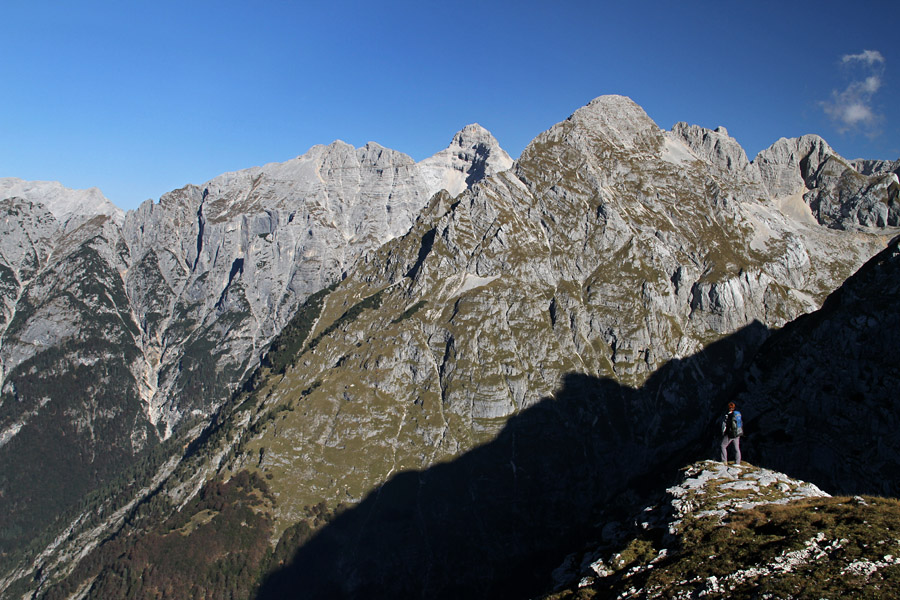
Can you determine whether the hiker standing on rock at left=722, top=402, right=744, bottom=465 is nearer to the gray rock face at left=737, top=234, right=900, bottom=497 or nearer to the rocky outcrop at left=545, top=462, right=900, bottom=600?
the rocky outcrop at left=545, top=462, right=900, bottom=600

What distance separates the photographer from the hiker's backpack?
46969 millimetres

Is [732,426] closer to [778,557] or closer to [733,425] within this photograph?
[733,425]

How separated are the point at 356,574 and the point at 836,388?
167 m

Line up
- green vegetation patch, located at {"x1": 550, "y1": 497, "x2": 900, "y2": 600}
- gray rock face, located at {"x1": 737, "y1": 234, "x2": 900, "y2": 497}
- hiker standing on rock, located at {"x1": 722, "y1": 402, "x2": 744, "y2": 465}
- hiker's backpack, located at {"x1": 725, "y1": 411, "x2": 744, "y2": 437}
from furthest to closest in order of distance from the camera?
gray rock face, located at {"x1": 737, "y1": 234, "x2": 900, "y2": 497}
hiker's backpack, located at {"x1": 725, "y1": 411, "x2": 744, "y2": 437}
hiker standing on rock, located at {"x1": 722, "y1": 402, "x2": 744, "y2": 465}
green vegetation patch, located at {"x1": 550, "y1": 497, "x2": 900, "y2": 600}

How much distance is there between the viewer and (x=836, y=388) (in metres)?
104

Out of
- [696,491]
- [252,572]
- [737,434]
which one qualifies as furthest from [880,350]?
[252,572]

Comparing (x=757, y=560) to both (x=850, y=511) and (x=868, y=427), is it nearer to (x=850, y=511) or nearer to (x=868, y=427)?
(x=850, y=511)

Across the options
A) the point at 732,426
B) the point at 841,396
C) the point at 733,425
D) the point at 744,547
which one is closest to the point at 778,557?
A: the point at 744,547

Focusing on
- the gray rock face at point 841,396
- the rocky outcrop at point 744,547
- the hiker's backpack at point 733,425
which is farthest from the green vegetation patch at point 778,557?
the gray rock face at point 841,396

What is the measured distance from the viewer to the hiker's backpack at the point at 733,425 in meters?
47.0

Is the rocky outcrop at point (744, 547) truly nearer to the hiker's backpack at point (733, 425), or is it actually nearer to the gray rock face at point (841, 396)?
the hiker's backpack at point (733, 425)

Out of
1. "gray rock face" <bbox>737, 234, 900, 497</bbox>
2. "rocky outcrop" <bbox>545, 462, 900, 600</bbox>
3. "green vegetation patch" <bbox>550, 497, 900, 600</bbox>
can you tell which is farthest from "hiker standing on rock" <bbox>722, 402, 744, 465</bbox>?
"gray rock face" <bbox>737, 234, 900, 497</bbox>

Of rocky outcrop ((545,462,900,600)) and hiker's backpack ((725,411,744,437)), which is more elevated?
hiker's backpack ((725,411,744,437))

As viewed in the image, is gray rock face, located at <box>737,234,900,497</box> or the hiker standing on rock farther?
gray rock face, located at <box>737,234,900,497</box>
